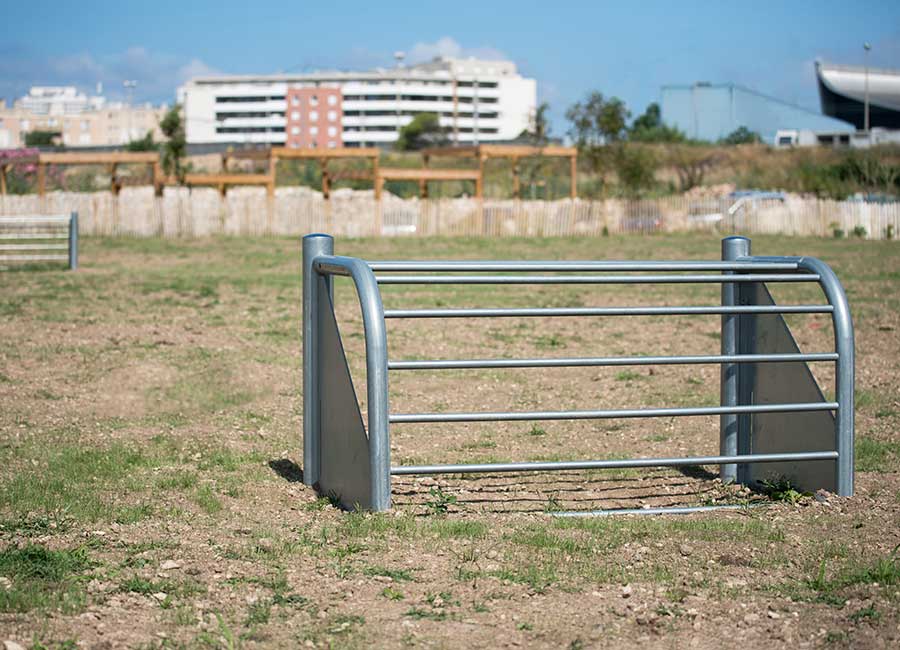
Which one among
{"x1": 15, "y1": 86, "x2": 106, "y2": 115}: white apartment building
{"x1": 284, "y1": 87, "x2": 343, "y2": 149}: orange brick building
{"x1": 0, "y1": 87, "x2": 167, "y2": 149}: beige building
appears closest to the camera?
{"x1": 284, "y1": 87, "x2": 343, "y2": 149}: orange brick building

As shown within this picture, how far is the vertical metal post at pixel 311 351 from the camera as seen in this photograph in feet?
19.6

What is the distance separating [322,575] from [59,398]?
5.05m

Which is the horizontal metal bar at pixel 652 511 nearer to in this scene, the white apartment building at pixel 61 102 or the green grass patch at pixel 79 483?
the green grass patch at pixel 79 483

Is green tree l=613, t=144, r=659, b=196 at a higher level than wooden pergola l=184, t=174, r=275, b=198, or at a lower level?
higher

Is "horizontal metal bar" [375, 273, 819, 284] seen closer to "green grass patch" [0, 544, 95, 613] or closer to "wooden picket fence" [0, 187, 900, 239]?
"green grass patch" [0, 544, 95, 613]

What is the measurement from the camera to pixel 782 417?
243 inches

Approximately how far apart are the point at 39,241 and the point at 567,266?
1032 inches

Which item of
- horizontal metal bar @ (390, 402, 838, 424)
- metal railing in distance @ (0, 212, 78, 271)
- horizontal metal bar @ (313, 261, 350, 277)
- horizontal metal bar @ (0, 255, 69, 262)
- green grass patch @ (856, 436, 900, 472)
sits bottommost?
green grass patch @ (856, 436, 900, 472)

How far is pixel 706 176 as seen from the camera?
73750mm

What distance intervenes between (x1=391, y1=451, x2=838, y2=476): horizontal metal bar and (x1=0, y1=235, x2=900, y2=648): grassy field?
228mm

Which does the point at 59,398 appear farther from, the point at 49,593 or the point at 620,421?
the point at 49,593

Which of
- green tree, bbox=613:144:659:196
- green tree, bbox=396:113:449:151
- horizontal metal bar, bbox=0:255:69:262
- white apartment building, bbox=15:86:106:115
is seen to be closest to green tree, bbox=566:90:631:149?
green tree, bbox=613:144:659:196

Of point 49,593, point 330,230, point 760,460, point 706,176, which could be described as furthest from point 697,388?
point 706,176

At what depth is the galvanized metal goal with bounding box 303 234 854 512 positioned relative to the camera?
522 cm
